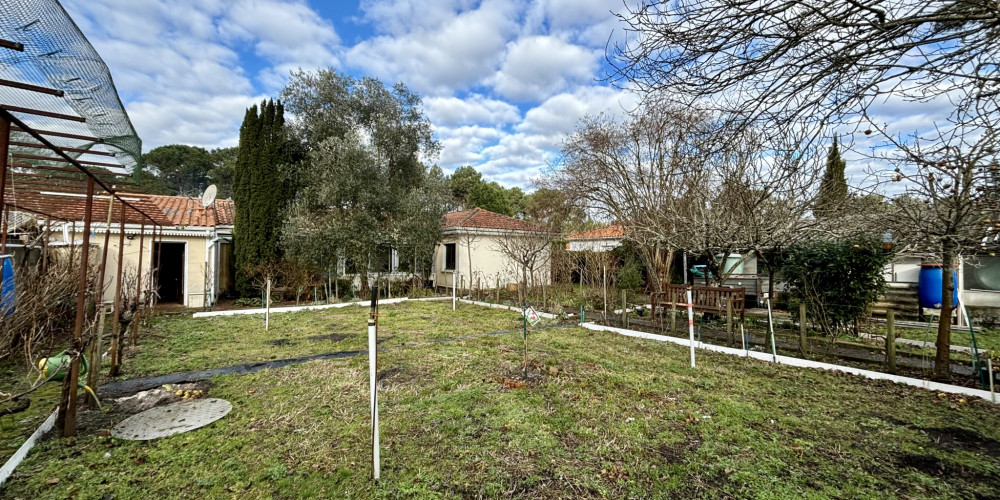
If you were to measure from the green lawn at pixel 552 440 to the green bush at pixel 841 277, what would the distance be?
2825 mm

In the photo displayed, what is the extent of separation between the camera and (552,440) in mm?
3539

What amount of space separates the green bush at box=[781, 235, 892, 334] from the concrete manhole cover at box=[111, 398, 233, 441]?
9600 mm

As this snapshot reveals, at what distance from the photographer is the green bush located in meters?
7.47

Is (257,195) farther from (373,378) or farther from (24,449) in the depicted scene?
(373,378)

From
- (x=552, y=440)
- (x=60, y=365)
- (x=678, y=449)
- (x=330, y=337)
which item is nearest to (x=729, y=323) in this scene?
(x=678, y=449)

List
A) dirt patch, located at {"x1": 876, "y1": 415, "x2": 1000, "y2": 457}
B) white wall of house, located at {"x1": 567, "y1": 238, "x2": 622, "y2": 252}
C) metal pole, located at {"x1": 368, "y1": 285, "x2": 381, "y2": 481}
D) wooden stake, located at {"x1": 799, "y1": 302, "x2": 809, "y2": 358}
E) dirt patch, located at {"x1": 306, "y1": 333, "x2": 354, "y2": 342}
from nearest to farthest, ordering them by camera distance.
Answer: metal pole, located at {"x1": 368, "y1": 285, "x2": 381, "y2": 481}, dirt patch, located at {"x1": 876, "y1": 415, "x2": 1000, "y2": 457}, wooden stake, located at {"x1": 799, "y1": 302, "x2": 809, "y2": 358}, dirt patch, located at {"x1": 306, "y1": 333, "x2": 354, "y2": 342}, white wall of house, located at {"x1": 567, "y1": 238, "x2": 622, "y2": 252}

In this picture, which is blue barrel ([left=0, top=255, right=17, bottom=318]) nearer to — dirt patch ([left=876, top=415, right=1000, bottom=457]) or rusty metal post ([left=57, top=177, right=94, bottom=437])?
rusty metal post ([left=57, top=177, right=94, bottom=437])

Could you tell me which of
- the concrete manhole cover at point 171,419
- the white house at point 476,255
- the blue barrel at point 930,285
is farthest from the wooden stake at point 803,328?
the white house at point 476,255

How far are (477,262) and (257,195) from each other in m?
8.53

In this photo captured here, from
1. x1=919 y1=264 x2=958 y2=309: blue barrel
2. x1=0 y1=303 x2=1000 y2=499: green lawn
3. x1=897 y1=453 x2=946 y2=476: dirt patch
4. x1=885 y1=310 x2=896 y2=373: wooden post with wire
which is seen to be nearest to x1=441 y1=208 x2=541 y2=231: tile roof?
x1=0 y1=303 x2=1000 y2=499: green lawn

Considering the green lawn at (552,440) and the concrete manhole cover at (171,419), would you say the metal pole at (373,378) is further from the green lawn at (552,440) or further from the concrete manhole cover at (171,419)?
the concrete manhole cover at (171,419)

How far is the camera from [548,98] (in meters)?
10.7

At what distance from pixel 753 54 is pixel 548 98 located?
25.5 feet

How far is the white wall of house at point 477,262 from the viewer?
16703 mm
